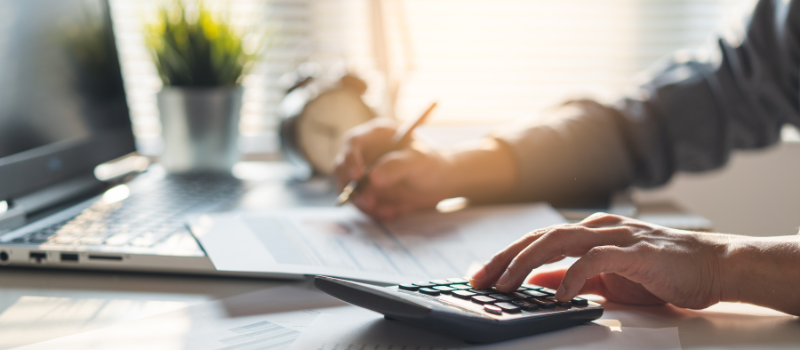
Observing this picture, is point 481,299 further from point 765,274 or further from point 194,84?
point 194,84

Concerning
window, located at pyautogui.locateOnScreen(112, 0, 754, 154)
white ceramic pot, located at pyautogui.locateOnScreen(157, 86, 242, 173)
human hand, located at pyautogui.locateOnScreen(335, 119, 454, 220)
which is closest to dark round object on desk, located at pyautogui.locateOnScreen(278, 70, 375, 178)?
white ceramic pot, located at pyautogui.locateOnScreen(157, 86, 242, 173)

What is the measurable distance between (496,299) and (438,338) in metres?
0.05

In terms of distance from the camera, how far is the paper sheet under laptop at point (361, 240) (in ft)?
1.51

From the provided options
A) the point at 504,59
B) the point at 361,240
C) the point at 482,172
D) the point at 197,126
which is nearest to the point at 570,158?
the point at 482,172

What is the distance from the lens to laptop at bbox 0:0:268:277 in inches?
19.1

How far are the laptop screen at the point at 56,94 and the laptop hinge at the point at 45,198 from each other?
A: 0.04 ft

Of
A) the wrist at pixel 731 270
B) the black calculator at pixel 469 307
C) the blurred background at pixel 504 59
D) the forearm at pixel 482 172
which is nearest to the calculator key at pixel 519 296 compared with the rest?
the black calculator at pixel 469 307

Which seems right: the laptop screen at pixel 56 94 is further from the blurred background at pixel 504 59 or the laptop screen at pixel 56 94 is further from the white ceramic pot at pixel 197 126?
the blurred background at pixel 504 59

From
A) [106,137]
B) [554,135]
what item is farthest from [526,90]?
[106,137]

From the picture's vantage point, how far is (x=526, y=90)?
5.05 ft

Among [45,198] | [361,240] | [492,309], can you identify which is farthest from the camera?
[45,198]

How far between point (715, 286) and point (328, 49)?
4.00 ft

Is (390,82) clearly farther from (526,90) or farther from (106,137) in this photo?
(106,137)

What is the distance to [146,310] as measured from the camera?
40 centimetres
